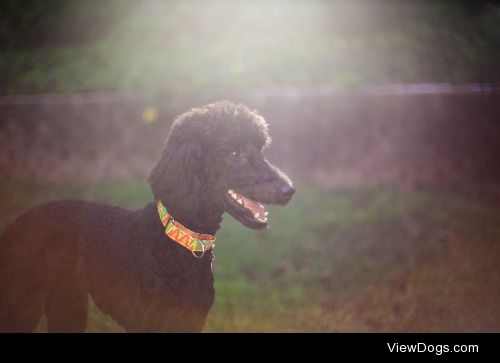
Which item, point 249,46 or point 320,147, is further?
point 249,46

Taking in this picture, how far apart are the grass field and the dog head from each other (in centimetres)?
191

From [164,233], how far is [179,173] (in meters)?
0.44

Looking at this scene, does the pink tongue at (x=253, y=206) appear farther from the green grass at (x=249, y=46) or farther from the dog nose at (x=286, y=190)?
the green grass at (x=249, y=46)

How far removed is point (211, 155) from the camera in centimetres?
317

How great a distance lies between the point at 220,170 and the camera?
315cm

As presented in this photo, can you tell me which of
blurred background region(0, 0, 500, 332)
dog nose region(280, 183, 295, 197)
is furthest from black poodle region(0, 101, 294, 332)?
blurred background region(0, 0, 500, 332)

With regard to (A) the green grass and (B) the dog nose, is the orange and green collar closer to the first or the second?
(B) the dog nose

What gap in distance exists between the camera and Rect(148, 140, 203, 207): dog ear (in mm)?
3043

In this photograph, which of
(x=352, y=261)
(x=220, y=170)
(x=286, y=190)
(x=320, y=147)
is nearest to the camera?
(x=286, y=190)

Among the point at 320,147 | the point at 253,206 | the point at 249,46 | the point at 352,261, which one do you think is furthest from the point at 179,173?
the point at 249,46

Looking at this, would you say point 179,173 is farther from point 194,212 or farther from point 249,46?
point 249,46

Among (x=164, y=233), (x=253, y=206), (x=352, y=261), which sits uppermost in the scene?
(x=253, y=206)

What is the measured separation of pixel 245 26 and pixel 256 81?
1.40 m

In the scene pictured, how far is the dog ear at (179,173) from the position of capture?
120 inches
